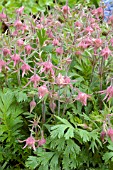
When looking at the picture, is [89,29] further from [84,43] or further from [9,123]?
[9,123]

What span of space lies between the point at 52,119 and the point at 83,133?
0.26 metres

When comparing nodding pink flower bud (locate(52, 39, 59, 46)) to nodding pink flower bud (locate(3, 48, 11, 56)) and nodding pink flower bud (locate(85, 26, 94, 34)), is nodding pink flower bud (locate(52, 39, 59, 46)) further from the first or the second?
nodding pink flower bud (locate(3, 48, 11, 56))

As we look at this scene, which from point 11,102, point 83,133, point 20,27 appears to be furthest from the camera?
point 20,27

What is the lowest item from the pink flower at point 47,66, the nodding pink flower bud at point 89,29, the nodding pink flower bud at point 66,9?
the pink flower at point 47,66

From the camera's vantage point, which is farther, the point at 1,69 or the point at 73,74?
the point at 73,74

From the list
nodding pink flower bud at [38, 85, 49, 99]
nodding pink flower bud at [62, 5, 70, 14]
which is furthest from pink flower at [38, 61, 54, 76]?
nodding pink flower bud at [62, 5, 70, 14]

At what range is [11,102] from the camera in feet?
5.87

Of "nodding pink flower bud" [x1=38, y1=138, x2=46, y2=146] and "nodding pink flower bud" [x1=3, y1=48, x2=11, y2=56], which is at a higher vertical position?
"nodding pink flower bud" [x1=3, y1=48, x2=11, y2=56]

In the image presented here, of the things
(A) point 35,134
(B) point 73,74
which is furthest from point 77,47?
(A) point 35,134

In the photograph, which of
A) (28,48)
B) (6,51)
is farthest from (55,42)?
(6,51)

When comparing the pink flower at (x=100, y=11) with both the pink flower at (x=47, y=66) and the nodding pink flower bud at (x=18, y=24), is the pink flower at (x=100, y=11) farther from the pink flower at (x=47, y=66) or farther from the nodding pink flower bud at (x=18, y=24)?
the pink flower at (x=47, y=66)

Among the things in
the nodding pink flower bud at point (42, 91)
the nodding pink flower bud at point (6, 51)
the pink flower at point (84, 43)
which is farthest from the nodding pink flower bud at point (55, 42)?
the nodding pink flower bud at point (42, 91)

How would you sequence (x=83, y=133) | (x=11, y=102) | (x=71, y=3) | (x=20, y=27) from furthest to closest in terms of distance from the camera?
(x=71, y=3)
(x=20, y=27)
(x=11, y=102)
(x=83, y=133)

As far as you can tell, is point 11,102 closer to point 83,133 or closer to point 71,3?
point 83,133
